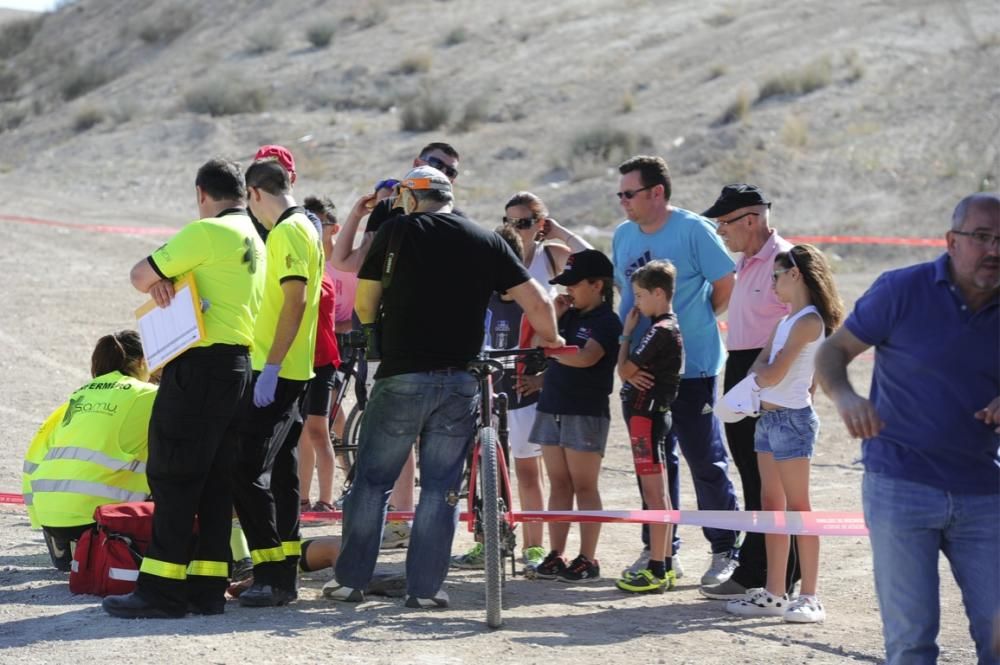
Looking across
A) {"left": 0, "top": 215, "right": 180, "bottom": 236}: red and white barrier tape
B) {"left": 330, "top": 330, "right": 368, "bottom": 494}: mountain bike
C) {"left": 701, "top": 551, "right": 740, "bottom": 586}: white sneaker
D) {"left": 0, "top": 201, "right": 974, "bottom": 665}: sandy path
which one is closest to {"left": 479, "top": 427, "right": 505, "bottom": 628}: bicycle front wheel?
{"left": 0, "top": 201, "right": 974, "bottom": 665}: sandy path

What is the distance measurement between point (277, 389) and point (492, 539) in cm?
128

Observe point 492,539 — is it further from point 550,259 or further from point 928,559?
point 550,259

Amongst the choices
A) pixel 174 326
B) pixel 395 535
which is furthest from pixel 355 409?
pixel 174 326

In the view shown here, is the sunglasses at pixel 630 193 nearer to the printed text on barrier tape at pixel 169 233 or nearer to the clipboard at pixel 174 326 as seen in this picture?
the clipboard at pixel 174 326

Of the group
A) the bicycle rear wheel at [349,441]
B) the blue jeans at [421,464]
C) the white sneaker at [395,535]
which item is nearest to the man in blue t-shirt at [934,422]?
the blue jeans at [421,464]

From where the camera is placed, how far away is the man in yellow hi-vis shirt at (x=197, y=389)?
6562 mm

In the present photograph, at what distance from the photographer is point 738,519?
729cm

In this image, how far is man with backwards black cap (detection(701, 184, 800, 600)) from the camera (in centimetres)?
749

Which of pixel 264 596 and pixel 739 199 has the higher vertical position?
pixel 739 199

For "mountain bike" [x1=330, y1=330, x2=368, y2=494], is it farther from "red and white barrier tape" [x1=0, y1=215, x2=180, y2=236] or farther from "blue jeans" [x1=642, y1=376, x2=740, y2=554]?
"red and white barrier tape" [x1=0, y1=215, x2=180, y2=236]

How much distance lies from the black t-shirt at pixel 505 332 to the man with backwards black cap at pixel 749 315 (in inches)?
58.4

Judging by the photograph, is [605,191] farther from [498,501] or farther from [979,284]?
[979,284]

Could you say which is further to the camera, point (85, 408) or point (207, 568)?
point (85, 408)

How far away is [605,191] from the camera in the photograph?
86.9 feet
